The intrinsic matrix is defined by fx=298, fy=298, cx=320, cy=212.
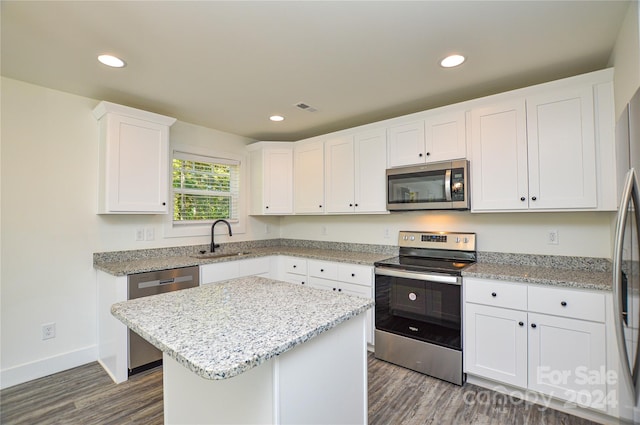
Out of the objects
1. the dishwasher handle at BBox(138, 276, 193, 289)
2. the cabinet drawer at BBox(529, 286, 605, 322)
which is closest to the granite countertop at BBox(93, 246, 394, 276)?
the dishwasher handle at BBox(138, 276, 193, 289)

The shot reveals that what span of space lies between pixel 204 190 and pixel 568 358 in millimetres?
3719

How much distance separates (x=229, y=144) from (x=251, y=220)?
1.05 metres

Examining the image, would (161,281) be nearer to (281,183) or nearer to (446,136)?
(281,183)

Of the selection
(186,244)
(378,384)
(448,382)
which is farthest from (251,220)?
(448,382)

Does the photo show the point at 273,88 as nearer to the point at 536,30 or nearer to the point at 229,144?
the point at 229,144

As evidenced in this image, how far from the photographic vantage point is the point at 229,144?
3893 millimetres

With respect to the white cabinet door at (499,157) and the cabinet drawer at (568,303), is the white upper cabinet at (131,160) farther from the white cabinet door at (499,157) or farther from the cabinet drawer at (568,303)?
the cabinet drawer at (568,303)

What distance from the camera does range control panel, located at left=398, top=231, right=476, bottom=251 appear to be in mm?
2764

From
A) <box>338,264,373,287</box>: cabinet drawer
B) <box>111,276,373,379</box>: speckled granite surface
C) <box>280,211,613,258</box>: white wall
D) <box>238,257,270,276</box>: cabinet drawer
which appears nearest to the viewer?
<box>111,276,373,379</box>: speckled granite surface

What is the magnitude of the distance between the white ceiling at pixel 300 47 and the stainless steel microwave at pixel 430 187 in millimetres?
667

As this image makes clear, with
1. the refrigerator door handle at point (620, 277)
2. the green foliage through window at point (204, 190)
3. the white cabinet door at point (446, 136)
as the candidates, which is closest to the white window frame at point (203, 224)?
the green foliage through window at point (204, 190)

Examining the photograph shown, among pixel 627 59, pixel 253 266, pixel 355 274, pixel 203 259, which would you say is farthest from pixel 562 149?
pixel 203 259

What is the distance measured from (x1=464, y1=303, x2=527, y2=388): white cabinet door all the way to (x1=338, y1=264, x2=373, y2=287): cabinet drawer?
89cm

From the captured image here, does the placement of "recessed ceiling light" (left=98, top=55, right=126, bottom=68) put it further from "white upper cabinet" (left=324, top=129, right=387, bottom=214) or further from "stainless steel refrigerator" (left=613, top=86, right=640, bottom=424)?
"stainless steel refrigerator" (left=613, top=86, right=640, bottom=424)
